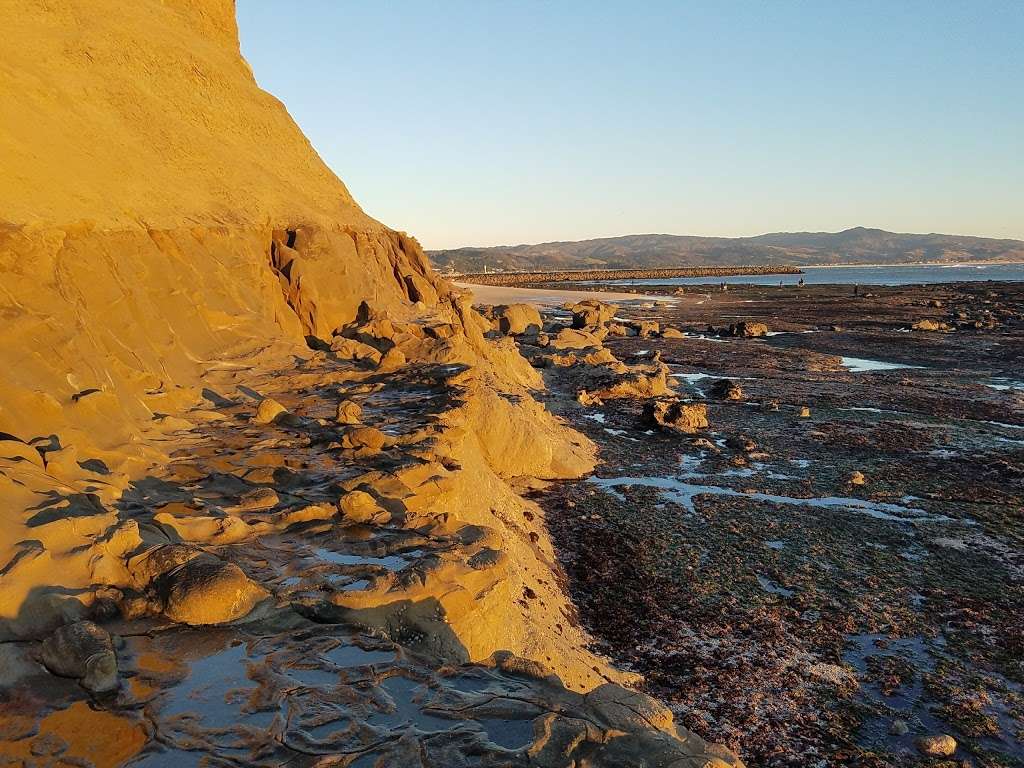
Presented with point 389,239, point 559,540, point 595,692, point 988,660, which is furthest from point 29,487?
point 389,239

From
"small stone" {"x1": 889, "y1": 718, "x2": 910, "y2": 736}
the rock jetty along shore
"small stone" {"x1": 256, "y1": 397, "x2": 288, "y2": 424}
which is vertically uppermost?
the rock jetty along shore

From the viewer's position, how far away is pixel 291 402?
14773 mm

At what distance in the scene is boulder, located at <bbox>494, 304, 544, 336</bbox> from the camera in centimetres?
4255

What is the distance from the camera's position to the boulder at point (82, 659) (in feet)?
16.7

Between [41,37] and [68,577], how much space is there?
21.5 metres

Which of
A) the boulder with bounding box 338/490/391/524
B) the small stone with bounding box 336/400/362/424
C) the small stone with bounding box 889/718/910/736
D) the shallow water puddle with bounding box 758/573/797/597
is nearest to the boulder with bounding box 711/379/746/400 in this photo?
the shallow water puddle with bounding box 758/573/797/597

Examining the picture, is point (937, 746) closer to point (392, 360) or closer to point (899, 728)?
point (899, 728)

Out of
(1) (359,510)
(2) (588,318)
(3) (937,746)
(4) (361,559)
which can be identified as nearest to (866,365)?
(2) (588,318)

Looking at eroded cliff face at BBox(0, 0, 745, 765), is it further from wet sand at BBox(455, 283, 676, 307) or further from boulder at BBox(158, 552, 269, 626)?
wet sand at BBox(455, 283, 676, 307)

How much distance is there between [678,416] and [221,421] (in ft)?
46.8

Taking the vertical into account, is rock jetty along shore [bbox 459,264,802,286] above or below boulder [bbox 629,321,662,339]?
above

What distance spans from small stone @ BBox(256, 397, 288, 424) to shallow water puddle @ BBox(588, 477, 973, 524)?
8.05 m

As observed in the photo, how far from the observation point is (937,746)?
7.68 metres

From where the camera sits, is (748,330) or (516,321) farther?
(748,330)
